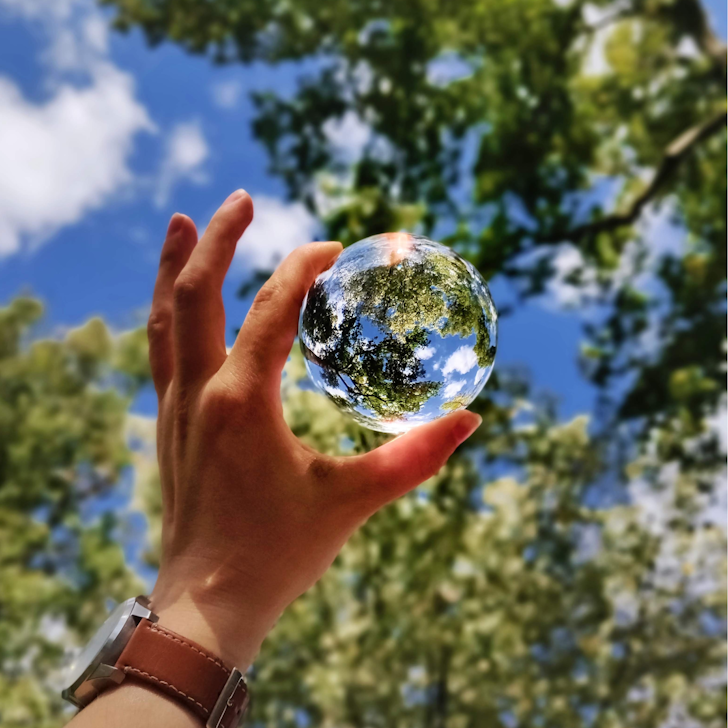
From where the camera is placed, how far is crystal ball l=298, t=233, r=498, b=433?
89.2 inches

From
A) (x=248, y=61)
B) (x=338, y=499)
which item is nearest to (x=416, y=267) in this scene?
(x=338, y=499)

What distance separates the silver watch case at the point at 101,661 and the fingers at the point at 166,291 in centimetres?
136

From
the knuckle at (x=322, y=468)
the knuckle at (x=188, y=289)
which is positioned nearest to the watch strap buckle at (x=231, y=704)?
the knuckle at (x=322, y=468)

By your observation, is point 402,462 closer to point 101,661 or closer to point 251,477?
point 251,477

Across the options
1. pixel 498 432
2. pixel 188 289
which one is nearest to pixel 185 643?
pixel 188 289

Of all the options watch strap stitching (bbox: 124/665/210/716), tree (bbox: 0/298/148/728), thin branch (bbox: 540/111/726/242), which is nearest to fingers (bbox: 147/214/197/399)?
watch strap stitching (bbox: 124/665/210/716)

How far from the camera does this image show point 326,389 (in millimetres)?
2525

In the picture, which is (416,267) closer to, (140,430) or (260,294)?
(260,294)

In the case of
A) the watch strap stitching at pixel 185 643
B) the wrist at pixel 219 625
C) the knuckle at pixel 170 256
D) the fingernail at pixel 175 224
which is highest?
the fingernail at pixel 175 224

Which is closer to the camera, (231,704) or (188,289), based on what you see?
(231,704)

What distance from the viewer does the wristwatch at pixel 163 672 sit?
1906 mm

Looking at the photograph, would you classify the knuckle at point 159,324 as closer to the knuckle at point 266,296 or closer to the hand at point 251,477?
the hand at point 251,477

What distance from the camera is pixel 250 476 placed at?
233 cm

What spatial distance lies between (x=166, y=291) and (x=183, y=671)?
6.54 ft
